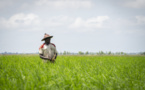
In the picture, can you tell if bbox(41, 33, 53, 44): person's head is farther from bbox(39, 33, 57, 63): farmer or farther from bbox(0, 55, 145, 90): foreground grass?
bbox(0, 55, 145, 90): foreground grass

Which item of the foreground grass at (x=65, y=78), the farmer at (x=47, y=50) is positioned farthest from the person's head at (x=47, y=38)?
the foreground grass at (x=65, y=78)

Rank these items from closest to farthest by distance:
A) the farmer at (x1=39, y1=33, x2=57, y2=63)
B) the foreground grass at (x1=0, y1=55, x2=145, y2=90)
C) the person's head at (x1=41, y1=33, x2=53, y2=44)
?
the foreground grass at (x1=0, y1=55, x2=145, y2=90)
the person's head at (x1=41, y1=33, x2=53, y2=44)
the farmer at (x1=39, y1=33, x2=57, y2=63)

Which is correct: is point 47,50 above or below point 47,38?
below

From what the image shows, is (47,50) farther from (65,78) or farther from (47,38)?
(65,78)

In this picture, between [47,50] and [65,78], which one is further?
[47,50]

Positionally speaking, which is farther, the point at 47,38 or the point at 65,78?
the point at 47,38

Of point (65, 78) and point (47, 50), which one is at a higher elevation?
point (47, 50)

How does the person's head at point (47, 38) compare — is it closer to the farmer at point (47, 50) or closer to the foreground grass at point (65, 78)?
the farmer at point (47, 50)

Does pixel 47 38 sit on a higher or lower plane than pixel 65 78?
higher

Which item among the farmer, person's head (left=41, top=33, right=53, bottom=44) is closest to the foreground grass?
the farmer

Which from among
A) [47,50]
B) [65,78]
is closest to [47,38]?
[47,50]

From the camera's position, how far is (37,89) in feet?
9.29

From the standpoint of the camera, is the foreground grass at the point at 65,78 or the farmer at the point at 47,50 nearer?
the foreground grass at the point at 65,78

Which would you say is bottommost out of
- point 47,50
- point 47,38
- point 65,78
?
point 65,78
